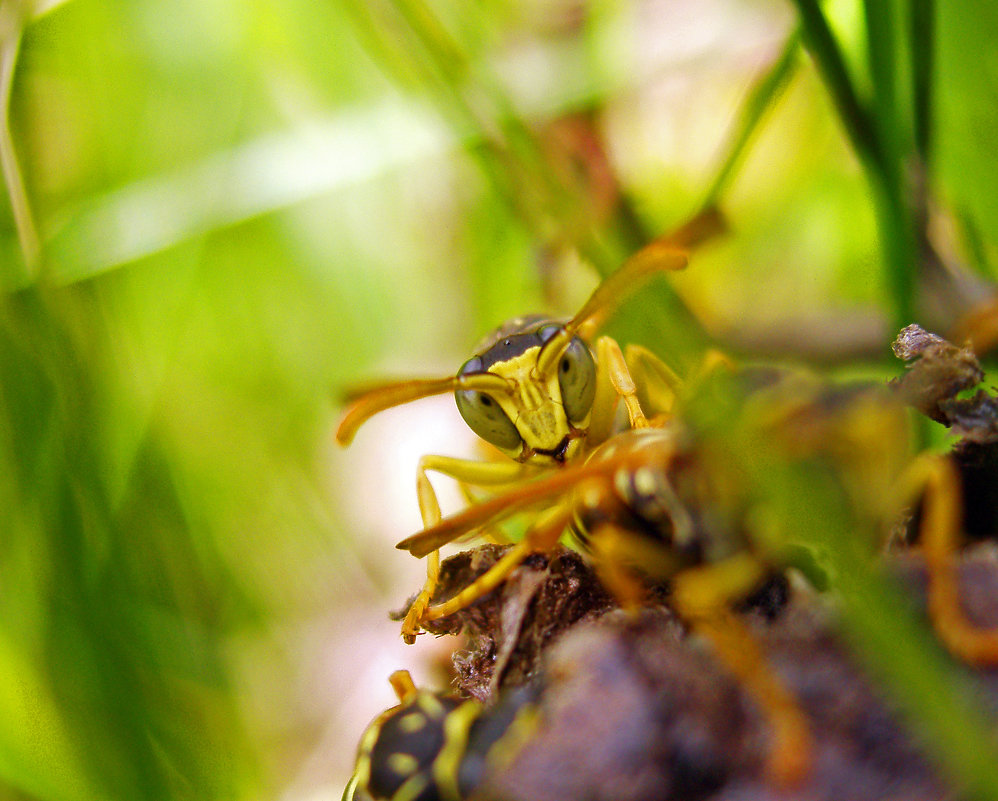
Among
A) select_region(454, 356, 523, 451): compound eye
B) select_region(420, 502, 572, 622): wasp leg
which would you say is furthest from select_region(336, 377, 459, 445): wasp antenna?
select_region(420, 502, 572, 622): wasp leg

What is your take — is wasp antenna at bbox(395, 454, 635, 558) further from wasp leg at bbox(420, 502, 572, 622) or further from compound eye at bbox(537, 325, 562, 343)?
compound eye at bbox(537, 325, 562, 343)

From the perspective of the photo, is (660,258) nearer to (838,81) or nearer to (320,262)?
(838,81)

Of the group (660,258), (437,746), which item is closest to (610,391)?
(660,258)

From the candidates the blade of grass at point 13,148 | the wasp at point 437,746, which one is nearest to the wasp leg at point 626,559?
the wasp at point 437,746

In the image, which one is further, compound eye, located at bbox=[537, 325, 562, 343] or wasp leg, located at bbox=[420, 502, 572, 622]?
compound eye, located at bbox=[537, 325, 562, 343]

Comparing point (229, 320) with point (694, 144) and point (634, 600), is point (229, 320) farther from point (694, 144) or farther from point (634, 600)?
point (634, 600)

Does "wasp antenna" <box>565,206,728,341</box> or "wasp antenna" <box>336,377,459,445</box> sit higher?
"wasp antenna" <box>336,377,459,445</box>

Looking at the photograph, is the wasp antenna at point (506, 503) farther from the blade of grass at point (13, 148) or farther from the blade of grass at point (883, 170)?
the blade of grass at point (13, 148)

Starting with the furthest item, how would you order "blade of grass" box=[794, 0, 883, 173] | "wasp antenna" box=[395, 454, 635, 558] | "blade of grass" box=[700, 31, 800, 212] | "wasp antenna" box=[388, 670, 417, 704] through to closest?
"blade of grass" box=[700, 31, 800, 212] < "blade of grass" box=[794, 0, 883, 173] < "wasp antenna" box=[388, 670, 417, 704] < "wasp antenna" box=[395, 454, 635, 558]
